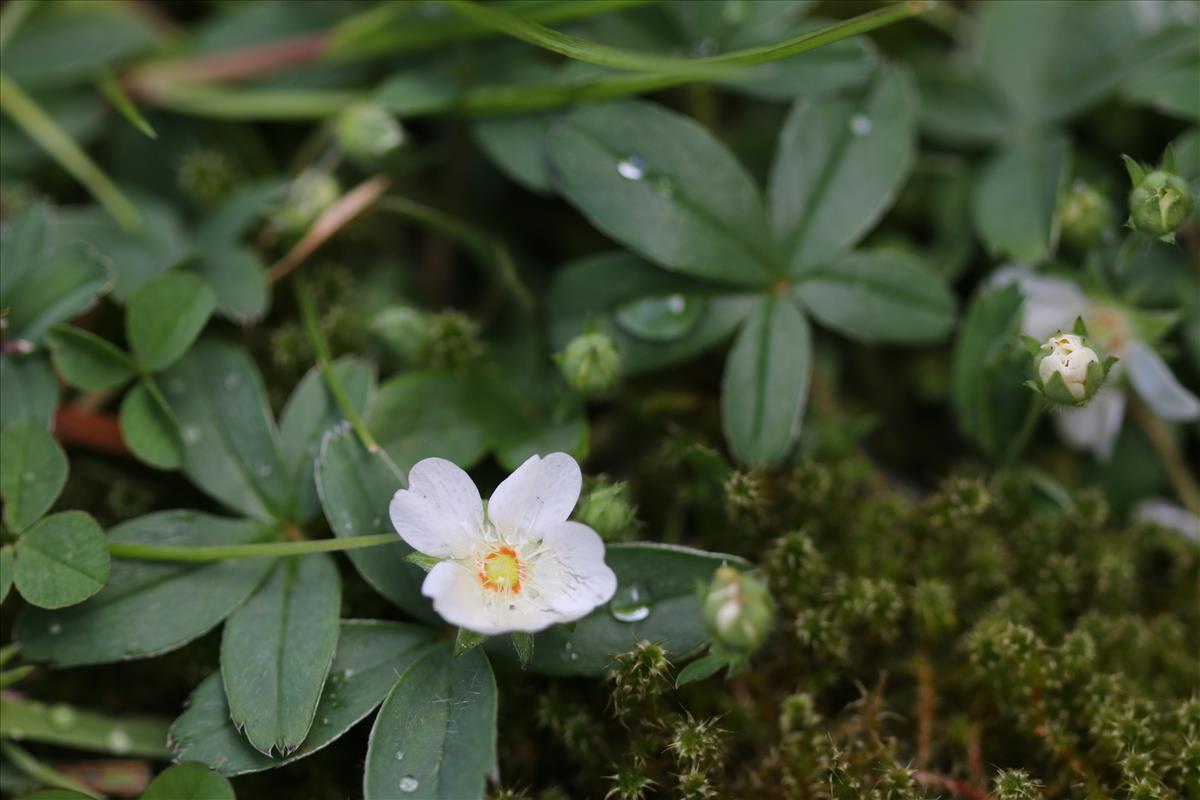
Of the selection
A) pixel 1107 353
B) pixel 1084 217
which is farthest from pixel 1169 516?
pixel 1084 217

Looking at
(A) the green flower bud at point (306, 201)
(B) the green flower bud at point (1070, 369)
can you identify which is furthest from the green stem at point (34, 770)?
(B) the green flower bud at point (1070, 369)

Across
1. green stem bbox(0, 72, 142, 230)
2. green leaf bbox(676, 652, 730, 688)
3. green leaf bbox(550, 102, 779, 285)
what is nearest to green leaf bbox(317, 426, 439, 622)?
green leaf bbox(676, 652, 730, 688)

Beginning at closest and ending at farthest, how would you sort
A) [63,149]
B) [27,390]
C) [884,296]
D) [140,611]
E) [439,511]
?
[439,511], [140,611], [27,390], [884,296], [63,149]

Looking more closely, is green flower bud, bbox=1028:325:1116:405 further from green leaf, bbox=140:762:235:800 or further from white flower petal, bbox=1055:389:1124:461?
green leaf, bbox=140:762:235:800

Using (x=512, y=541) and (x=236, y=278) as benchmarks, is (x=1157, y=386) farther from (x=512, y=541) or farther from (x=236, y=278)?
(x=236, y=278)

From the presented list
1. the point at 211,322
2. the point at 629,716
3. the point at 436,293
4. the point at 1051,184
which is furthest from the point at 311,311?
the point at 1051,184

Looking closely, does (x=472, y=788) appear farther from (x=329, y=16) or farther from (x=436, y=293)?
(x=329, y=16)

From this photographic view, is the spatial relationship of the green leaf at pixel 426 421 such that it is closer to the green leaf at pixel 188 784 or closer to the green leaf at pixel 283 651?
the green leaf at pixel 283 651
